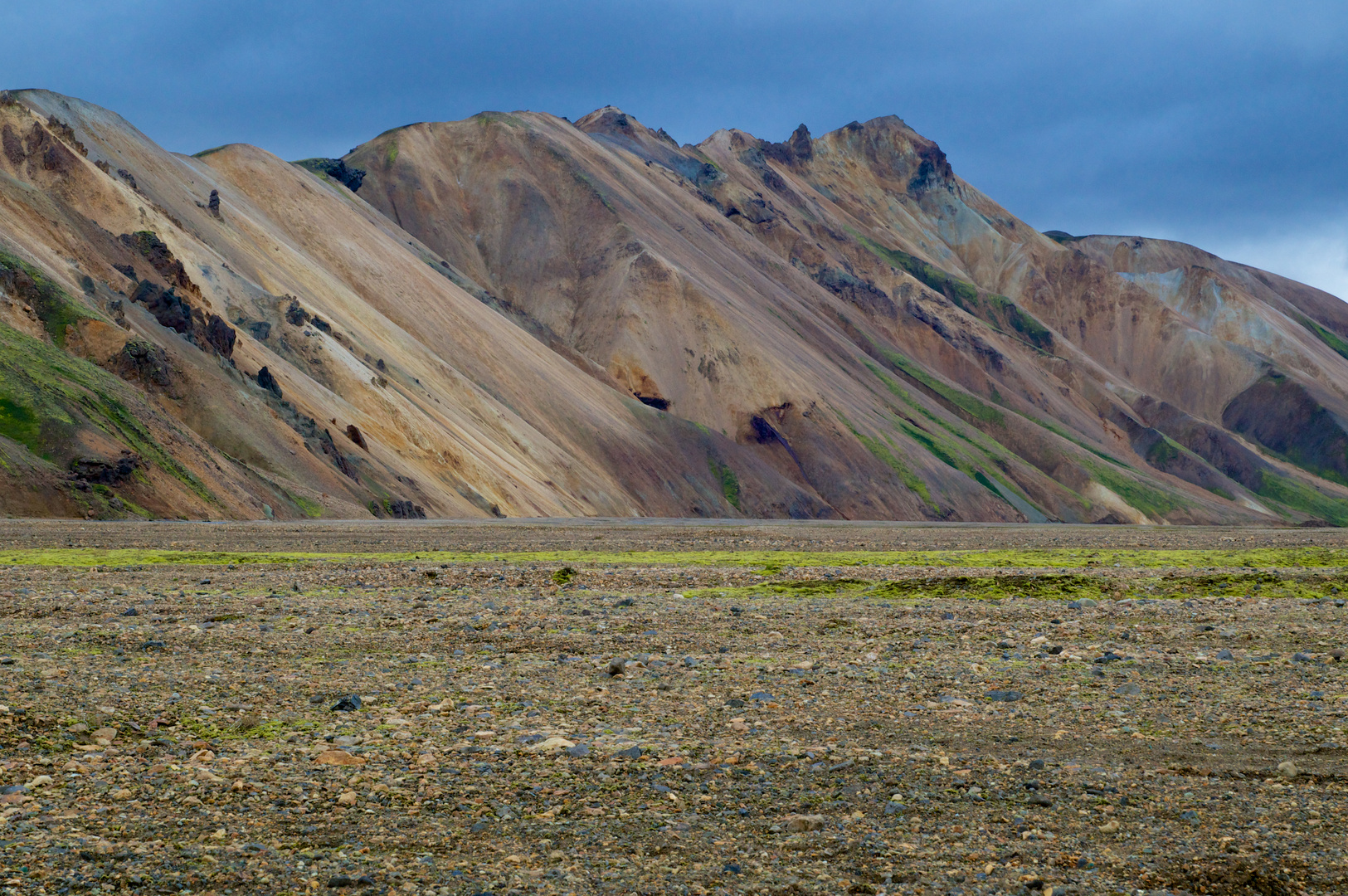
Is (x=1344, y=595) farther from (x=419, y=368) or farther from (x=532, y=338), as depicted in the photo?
(x=532, y=338)

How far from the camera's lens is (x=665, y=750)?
9359 millimetres

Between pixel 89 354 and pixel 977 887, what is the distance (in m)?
60.3

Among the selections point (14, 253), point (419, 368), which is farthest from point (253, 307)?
point (14, 253)

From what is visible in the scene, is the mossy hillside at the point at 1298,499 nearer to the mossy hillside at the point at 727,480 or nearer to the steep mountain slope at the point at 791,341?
the steep mountain slope at the point at 791,341

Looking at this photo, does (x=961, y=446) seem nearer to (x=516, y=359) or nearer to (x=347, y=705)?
(x=516, y=359)

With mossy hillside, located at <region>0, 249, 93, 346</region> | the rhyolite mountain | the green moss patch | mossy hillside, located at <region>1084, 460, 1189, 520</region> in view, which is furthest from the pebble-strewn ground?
mossy hillside, located at <region>1084, 460, 1189, 520</region>

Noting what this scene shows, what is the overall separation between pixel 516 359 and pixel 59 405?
56.6 m

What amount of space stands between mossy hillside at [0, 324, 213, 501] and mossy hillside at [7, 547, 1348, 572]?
63.5 feet

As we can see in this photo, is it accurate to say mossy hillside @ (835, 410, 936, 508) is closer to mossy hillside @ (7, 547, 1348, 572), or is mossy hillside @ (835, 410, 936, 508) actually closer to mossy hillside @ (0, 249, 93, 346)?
mossy hillside @ (7, 547, 1348, 572)

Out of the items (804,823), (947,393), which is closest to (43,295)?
(804,823)

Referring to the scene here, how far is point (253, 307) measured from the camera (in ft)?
259

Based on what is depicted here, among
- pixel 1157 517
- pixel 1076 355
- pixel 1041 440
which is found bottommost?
pixel 1157 517

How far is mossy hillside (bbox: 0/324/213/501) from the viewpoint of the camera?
47219 mm

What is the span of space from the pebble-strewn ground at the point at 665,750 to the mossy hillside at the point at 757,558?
34.2ft
